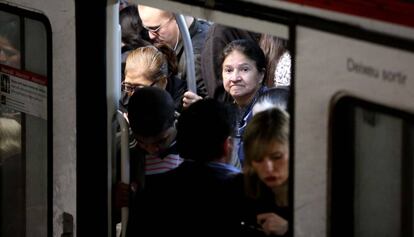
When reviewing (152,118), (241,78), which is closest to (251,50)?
(241,78)

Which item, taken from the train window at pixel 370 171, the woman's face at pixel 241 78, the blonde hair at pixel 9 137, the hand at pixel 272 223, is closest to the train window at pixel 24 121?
the blonde hair at pixel 9 137

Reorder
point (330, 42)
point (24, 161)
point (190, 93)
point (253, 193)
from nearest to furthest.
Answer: point (330, 42)
point (253, 193)
point (190, 93)
point (24, 161)

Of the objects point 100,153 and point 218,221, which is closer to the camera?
point 218,221

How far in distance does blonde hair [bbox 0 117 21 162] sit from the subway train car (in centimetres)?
22

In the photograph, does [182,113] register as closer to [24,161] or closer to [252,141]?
[252,141]

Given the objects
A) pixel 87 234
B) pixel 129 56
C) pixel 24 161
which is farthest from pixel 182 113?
pixel 24 161

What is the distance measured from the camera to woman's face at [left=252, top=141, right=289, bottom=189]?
3.32 m

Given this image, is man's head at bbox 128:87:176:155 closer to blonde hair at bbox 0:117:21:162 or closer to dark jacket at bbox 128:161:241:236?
dark jacket at bbox 128:161:241:236

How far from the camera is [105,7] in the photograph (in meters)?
3.96

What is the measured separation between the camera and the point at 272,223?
11.1 ft

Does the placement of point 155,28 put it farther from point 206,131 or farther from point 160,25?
point 206,131

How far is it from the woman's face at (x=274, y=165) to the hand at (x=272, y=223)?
0.32ft

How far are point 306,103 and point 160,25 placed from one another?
2.97 feet

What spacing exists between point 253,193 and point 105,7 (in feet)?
3.16
